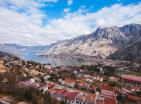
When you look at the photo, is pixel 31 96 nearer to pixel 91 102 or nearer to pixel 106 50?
pixel 91 102

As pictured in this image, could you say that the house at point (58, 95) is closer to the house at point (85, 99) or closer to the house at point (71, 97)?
the house at point (71, 97)

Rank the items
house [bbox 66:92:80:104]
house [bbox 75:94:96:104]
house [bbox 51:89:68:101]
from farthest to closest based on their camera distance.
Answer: house [bbox 51:89:68:101] → house [bbox 66:92:80:104] → house [bbox 75:94:96:104]

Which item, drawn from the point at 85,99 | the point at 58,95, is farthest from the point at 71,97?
the point at 58,95

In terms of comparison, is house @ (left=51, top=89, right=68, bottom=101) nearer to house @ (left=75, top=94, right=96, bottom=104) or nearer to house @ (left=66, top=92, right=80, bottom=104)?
house @ (left=66, top=92, right=80, bottom=104)

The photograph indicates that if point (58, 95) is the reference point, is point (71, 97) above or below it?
below

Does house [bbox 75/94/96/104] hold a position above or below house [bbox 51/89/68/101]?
below

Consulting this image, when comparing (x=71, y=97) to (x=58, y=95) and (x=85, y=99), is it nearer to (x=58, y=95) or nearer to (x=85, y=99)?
(x=85, y=99)

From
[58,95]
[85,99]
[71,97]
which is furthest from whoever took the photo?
[58,95]

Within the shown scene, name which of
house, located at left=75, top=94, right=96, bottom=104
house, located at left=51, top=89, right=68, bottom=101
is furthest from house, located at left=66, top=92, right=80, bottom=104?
house, located at left=51, top=89, right=68, bottom=101

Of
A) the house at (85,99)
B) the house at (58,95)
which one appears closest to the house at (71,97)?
the house at (85,99)

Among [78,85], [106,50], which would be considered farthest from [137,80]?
[106,50]

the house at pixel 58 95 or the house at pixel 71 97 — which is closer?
the house at pixel 71 97
